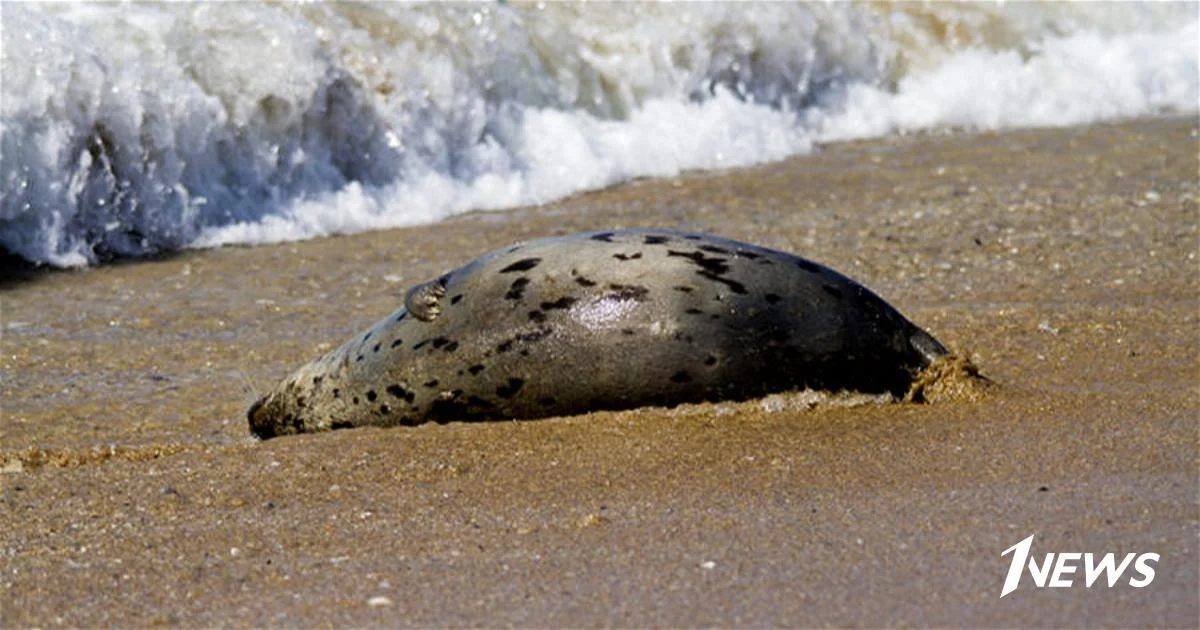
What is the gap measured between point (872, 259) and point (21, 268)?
3.48m

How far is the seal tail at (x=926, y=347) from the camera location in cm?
491

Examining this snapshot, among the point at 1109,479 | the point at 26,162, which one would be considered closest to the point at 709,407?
the point at 1109,479

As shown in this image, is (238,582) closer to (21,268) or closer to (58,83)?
(21,268)

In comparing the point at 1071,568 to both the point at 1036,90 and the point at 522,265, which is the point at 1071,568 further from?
the point at 1036,90

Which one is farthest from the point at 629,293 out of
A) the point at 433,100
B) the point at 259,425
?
the point at 433,100

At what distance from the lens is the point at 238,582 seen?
137 inches

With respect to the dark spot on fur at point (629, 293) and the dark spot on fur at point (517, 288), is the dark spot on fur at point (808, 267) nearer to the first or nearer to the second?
the dark spot on fur at point (629, 293)

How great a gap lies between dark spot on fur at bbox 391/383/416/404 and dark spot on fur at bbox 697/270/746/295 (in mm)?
833

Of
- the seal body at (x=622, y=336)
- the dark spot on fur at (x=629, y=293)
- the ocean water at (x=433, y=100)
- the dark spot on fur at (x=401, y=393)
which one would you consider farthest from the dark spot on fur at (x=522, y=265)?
the ocean water at (x=433, y=100)

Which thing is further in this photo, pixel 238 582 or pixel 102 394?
pixel 102 394

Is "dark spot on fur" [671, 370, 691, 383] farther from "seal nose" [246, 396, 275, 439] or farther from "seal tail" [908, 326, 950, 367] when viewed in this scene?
"seal nose" [246, 396, 275, 439]

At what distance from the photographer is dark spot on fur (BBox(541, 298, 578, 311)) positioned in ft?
15.6

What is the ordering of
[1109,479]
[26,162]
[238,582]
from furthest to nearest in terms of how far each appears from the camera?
[26,162], [1109,479], [238,582]

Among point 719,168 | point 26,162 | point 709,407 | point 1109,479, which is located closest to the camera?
point 1109,479
